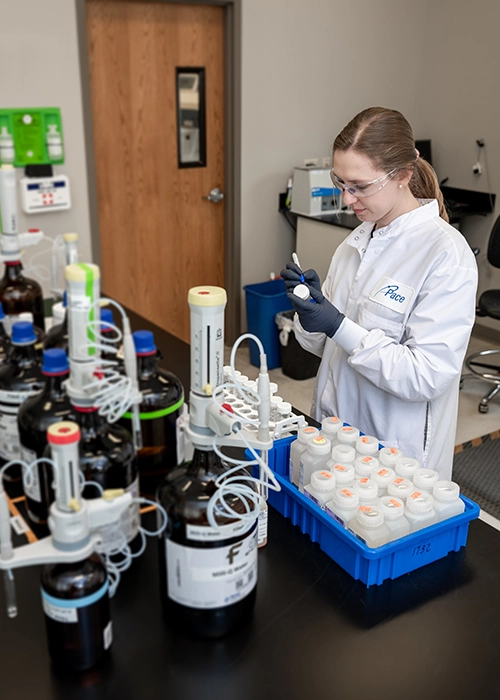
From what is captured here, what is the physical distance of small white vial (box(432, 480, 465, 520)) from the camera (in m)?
1.15

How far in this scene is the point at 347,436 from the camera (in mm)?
1290

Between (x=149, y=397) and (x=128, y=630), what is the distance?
359 millimetres

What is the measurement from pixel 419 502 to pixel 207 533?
42cm

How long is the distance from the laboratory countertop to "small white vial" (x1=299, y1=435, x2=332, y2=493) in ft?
0.49

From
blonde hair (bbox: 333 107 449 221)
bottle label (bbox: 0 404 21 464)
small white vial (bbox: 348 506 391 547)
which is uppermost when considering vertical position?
blonde hair (bbox: 333 107 449 221)

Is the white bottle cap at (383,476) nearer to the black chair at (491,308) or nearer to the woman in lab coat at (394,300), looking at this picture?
the woman in lab coat at (394,300)

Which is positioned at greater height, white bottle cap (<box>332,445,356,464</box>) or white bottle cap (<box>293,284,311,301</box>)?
white bottle cap (<box>293,284,311,301</box>)

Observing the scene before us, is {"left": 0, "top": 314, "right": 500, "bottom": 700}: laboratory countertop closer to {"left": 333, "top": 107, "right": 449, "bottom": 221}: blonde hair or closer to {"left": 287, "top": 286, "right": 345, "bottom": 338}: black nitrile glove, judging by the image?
{"left": 287, "top": 286, "right": 345, "bottom": 338}: black nitrile glove

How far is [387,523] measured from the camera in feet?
3.62

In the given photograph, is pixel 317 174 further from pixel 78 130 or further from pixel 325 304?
pixel 325 304

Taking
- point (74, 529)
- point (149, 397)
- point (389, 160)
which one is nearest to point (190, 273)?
point (389, 160)

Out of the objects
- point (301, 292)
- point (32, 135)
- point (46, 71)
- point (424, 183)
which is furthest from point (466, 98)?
point (301, 292)

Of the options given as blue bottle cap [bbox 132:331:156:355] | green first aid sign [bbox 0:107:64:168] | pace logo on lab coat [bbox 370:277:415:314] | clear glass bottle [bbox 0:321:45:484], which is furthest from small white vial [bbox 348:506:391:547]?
green first aid sign [bbox 0:107:64:168]

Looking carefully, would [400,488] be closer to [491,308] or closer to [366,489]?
[366,489]
